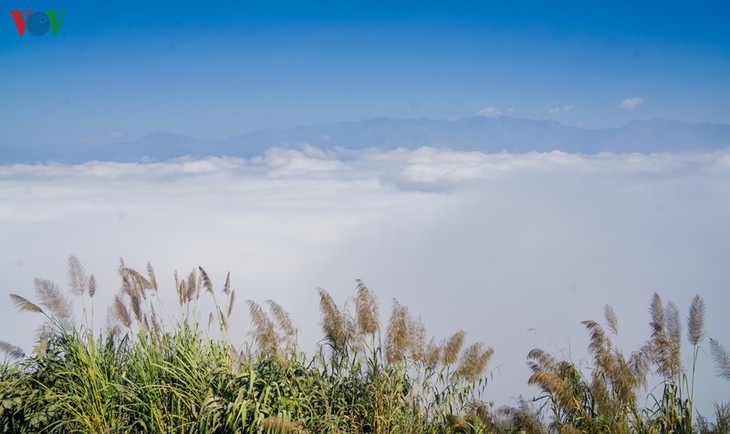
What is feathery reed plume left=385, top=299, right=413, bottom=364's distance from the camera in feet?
18.4

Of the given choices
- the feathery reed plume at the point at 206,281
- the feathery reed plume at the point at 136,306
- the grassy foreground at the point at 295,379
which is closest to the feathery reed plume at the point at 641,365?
the grassy foreground at the point at 295,379

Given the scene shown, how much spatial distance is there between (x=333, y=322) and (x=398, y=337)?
567 millimetres

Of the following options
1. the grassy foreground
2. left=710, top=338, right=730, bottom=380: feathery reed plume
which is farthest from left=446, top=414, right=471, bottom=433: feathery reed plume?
left=710, top=338, right=730, bottom=380: feathery reed plume

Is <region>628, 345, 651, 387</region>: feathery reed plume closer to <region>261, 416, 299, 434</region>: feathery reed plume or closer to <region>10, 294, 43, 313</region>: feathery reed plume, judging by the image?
<region>261, 416, 299, 434</region>: feathery reed plume

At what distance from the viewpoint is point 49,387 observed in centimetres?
573

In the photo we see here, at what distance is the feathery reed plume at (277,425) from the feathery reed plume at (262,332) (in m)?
0.87

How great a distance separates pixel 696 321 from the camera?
535 centimetres

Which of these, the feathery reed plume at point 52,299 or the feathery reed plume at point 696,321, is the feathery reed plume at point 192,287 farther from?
the feathery reed plume at point 696,321

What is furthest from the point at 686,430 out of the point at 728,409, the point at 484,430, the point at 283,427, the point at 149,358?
the point at 149,358

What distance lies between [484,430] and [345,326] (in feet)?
5.06

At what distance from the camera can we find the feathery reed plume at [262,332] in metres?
5.56

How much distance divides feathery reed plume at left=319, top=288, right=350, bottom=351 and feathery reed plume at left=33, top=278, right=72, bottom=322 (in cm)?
221

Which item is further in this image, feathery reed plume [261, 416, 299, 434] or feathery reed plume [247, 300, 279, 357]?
feathery reed plume [247, 300, 279, 357]

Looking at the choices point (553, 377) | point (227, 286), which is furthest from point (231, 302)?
point (553, 377)
